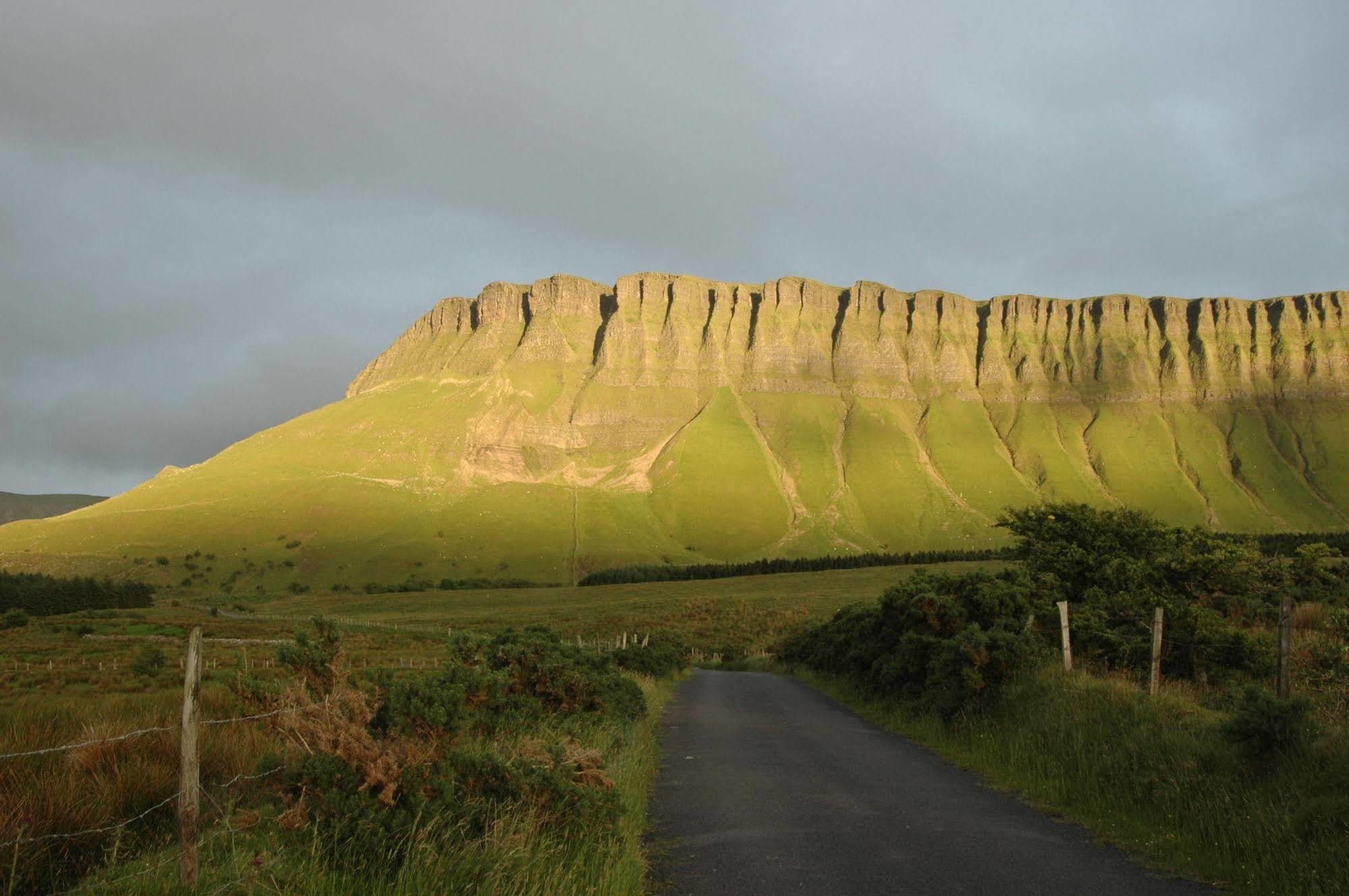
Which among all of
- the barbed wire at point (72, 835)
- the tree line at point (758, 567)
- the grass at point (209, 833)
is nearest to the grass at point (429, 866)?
the grass at point (209, 833)

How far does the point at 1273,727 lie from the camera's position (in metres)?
8.88

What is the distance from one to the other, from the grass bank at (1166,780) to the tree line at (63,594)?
95.6 m

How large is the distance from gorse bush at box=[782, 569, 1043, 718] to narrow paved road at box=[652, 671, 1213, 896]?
184 cm

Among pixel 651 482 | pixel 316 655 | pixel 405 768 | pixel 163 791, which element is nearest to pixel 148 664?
pixel 163 791

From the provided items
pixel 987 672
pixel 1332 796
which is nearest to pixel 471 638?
pixel 987 672

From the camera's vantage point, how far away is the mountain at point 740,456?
128250 mm

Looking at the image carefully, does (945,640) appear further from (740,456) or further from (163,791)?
(740,456)

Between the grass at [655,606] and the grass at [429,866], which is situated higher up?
the grass at [429,866]

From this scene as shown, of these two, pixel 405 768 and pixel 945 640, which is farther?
pixel 945 640

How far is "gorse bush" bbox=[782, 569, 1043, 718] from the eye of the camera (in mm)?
15375

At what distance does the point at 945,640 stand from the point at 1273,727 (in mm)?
8028

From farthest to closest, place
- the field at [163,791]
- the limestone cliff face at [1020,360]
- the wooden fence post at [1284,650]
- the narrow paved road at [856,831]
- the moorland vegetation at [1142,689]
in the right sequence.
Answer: the limestone cliff face at [1020,360] → the wooden fence post at [1284,650] → the moorland vegetation at [1142,689] → the narrow paved road at [856,831] → the field at [163,791]

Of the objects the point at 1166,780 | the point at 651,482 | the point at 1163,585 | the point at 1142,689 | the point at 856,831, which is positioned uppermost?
the point at 651,482

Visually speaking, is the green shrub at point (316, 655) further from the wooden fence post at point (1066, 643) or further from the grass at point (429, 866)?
the wooden fence post at point (1066, 643)
